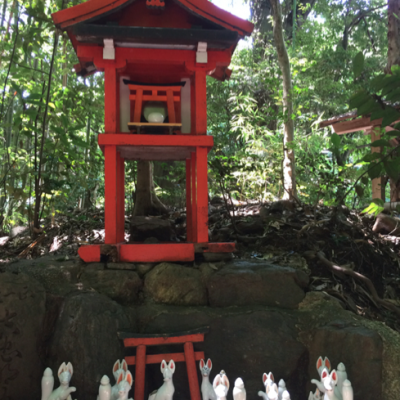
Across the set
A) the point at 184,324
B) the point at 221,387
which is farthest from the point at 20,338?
the point at 221,387

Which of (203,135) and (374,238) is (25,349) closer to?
(203,135)

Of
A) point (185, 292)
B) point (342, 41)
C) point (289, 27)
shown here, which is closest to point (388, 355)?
point (185, 292)

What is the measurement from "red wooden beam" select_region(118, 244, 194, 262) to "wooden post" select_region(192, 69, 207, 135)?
1.31 metres

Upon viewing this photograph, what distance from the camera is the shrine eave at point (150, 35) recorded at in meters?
3.52

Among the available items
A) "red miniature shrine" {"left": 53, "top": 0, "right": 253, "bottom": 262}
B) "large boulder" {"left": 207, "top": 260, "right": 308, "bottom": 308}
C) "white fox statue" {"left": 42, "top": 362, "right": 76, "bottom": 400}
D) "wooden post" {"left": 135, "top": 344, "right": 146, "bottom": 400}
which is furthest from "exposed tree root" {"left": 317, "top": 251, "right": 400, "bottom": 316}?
"white fox statue" {"left": 42, "top": 362, "right": 76, "bottom": 400}

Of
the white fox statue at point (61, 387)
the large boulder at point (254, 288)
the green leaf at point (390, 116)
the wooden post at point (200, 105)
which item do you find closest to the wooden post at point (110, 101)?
the wooden post at point (200, 105)

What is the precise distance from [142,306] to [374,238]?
350cm

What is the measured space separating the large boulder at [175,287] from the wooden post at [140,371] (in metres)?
0.68

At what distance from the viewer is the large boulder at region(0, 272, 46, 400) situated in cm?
268

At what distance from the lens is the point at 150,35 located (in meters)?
3.56

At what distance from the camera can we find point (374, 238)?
496 centimetres

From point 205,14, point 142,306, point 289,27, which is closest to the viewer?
point 142,306

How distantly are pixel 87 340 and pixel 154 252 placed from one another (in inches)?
45.3

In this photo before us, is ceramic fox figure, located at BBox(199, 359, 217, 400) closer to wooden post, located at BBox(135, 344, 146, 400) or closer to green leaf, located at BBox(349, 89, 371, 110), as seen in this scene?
wooden post, located at BBox(135, 344, 146, 400)
